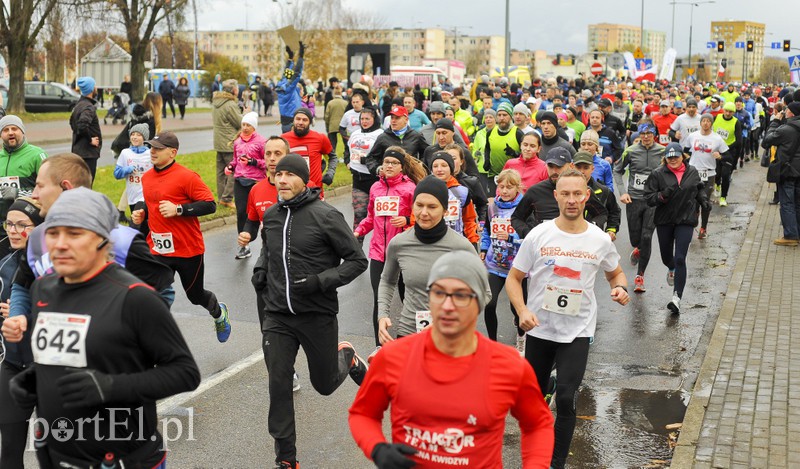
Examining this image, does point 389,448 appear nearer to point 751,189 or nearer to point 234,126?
point 234,126

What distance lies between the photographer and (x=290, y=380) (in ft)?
19.5

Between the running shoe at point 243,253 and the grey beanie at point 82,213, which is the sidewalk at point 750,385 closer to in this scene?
the grey beanie at point 82,213

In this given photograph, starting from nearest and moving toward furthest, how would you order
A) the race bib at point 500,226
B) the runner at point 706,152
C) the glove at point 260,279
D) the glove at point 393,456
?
the glove at point 393,456
the glove at point 260,279
the race bib at point 500,226
the runner at point 706,152

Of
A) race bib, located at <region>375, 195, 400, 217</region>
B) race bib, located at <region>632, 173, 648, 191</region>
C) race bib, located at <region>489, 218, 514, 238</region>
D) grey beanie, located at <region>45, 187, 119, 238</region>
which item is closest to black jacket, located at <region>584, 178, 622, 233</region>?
race bib, located at <region>489, 218, 514, 238</region>

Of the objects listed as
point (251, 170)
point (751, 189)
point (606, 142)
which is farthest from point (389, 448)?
point (751, 189)

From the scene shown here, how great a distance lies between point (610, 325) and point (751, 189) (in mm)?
13293

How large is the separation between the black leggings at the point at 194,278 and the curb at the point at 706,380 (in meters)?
3.92

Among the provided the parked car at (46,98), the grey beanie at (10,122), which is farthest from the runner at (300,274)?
the parked car at (46,98)

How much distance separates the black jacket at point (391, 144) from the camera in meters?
11.8

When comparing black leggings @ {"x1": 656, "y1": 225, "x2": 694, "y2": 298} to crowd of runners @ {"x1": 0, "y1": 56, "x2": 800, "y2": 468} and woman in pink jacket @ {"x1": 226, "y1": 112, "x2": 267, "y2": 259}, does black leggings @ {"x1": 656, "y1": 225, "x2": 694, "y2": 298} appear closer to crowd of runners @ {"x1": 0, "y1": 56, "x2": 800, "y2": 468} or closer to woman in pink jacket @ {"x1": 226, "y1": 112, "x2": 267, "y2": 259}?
crowd of runners @ {"x1": 0, "y1": 56, "x2": 800, "y2": 468}

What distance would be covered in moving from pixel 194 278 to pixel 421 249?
9.24 ft

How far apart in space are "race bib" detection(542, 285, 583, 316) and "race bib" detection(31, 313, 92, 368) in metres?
3.08

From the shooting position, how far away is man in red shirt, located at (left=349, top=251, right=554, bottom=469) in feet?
11.4

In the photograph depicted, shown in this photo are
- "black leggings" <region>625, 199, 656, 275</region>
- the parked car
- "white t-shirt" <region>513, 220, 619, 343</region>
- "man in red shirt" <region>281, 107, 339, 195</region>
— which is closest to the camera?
"white t-shirt" <region>513, 220, 619, 343</region>
